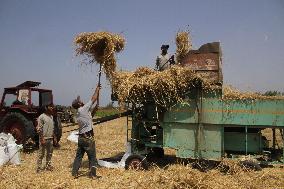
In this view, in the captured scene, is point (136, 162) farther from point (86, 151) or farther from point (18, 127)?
point (18, 127)

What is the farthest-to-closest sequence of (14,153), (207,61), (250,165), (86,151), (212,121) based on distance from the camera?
(14,153)
(207,61)
(212,121)
(86,151)
(250,165)

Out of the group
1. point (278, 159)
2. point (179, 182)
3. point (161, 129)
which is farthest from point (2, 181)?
point (278, 159)

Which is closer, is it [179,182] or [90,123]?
[179,182]

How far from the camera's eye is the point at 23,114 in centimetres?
1323

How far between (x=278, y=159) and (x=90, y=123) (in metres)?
4.37

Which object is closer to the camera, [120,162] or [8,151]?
[120,162]

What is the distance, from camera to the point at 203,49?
10141 mm

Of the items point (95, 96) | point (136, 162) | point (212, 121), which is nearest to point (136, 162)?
point (136, 162)

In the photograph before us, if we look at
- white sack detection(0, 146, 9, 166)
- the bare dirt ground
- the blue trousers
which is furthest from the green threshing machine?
white sack detection(0, 146, 9, 166)

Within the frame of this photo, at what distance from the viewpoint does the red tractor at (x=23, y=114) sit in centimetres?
1281

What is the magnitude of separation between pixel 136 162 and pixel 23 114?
4902 mm

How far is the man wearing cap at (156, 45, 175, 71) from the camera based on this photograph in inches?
416

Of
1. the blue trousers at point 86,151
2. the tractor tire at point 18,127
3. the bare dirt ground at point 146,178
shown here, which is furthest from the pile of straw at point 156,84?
the tractor tire at point 18,127

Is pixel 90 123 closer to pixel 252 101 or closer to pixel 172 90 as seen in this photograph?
pixel 172 90
